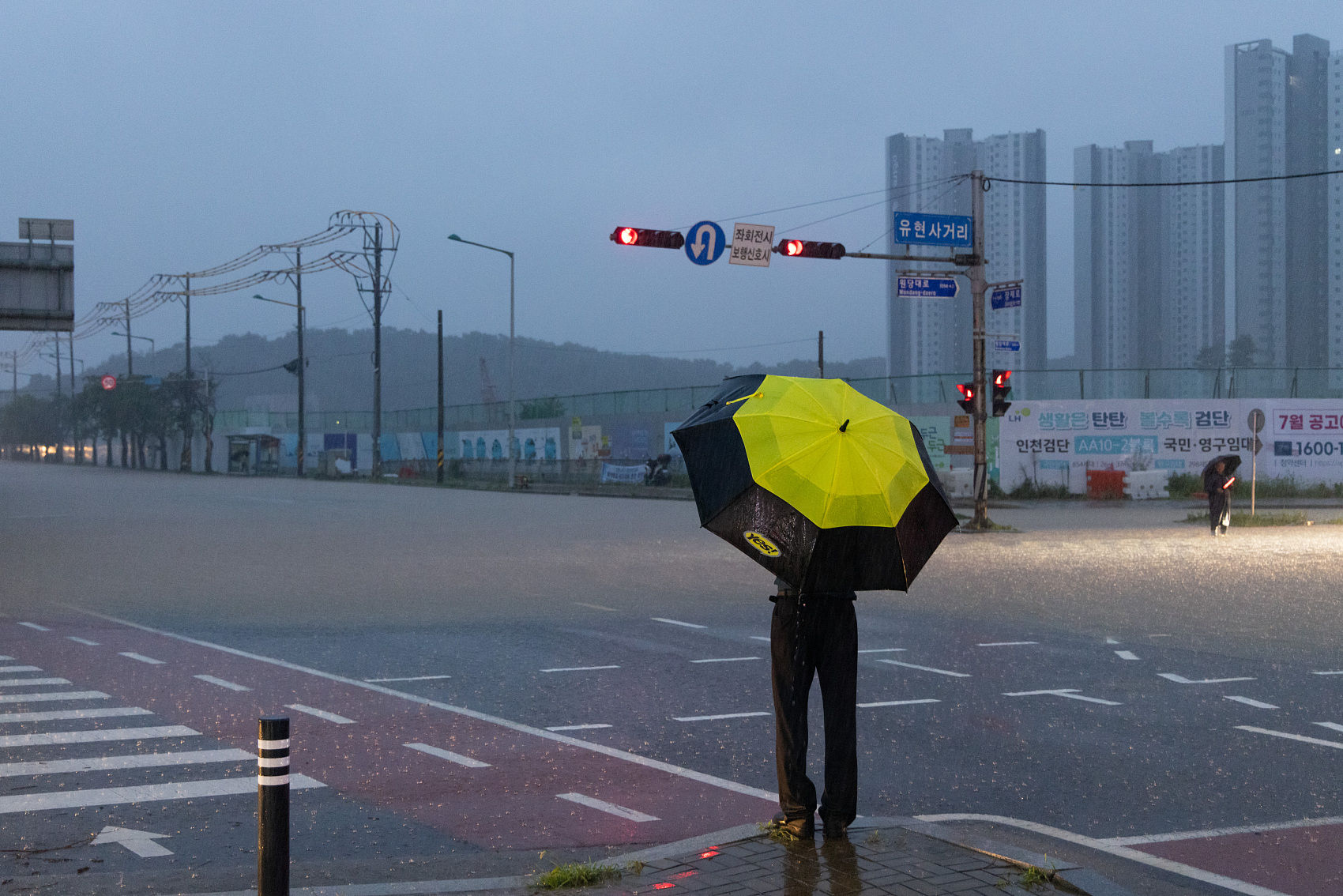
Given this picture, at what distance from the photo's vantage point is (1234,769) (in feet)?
21.8

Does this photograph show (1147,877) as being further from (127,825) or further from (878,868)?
(127,825)

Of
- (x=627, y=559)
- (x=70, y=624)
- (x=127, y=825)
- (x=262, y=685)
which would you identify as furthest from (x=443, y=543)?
(x=127, y=825)

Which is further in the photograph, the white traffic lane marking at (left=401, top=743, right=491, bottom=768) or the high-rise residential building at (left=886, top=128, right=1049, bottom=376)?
the high-rise residential building at (left=886, top=128, right=1049, bottom=376)

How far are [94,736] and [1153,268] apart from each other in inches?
3380

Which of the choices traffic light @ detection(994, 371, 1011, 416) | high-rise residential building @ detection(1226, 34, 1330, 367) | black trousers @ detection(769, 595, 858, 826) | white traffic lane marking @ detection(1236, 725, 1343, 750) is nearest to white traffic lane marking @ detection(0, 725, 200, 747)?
black trousers @ detection(769, 595, 858, 826)

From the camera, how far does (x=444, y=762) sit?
678cm

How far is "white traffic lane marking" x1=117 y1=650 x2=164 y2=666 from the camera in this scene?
1005 centimetres

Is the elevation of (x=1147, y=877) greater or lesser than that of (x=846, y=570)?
lesser

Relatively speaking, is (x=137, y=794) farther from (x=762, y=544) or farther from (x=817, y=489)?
(x=817, y=489)

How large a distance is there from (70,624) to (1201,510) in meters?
30.3

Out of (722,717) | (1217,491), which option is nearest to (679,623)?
(722,717)

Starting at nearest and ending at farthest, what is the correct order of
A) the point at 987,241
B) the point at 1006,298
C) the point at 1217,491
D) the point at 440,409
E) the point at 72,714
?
the point at 72,714, the point at 1217,491, the point at 1006,298, the point at 440,409, the point at 987,241

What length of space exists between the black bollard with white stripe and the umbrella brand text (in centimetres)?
186

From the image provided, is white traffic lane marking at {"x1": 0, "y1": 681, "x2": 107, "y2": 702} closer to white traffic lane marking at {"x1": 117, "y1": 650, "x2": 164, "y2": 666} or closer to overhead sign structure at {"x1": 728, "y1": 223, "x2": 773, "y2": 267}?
white traffic lane marking at {"x1": 117, "y1": 650, "x2": 164, "y2": 666}
